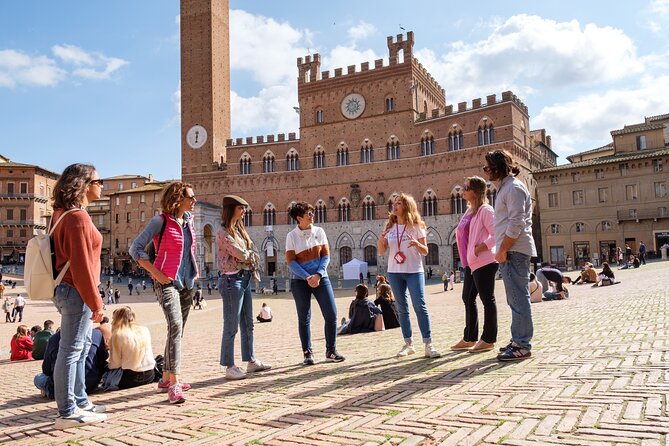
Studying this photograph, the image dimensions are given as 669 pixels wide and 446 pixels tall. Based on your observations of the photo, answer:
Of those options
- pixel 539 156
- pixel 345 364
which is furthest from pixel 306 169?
pixel 345 364

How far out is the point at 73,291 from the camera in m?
3.85

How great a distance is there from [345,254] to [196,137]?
18.9 m

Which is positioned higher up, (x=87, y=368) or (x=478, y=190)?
(x=478, y=190)

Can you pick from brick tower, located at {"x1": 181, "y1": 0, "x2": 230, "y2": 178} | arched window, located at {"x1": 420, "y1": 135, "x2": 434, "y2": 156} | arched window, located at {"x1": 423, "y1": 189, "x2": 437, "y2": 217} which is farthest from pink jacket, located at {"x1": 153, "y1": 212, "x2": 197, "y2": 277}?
brick tower, located at {"x1": 181, "y1": 0, "x2": 230, "y2": 178}

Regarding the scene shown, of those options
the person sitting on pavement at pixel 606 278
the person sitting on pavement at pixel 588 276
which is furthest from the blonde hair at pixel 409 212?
the person sitting on pavement at pixel 588 276

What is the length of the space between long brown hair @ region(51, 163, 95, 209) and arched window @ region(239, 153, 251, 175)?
148 feet

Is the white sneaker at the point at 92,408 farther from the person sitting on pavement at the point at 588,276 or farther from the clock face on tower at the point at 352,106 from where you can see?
the clock face on tower at the point at 352,106

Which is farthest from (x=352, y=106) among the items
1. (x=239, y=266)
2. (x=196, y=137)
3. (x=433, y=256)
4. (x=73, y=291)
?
(x=73, y=291)

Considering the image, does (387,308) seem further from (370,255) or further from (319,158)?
(319,158)

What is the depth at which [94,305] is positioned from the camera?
3791mm

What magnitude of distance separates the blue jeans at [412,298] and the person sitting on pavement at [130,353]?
2.76 meters

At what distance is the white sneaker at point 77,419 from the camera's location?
377 centimetres

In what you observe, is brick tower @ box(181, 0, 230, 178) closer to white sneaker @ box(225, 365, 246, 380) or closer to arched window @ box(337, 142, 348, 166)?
arched window @ box(337, 142, 348, 166)

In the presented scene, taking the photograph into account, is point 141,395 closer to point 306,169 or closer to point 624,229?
point 624,229
